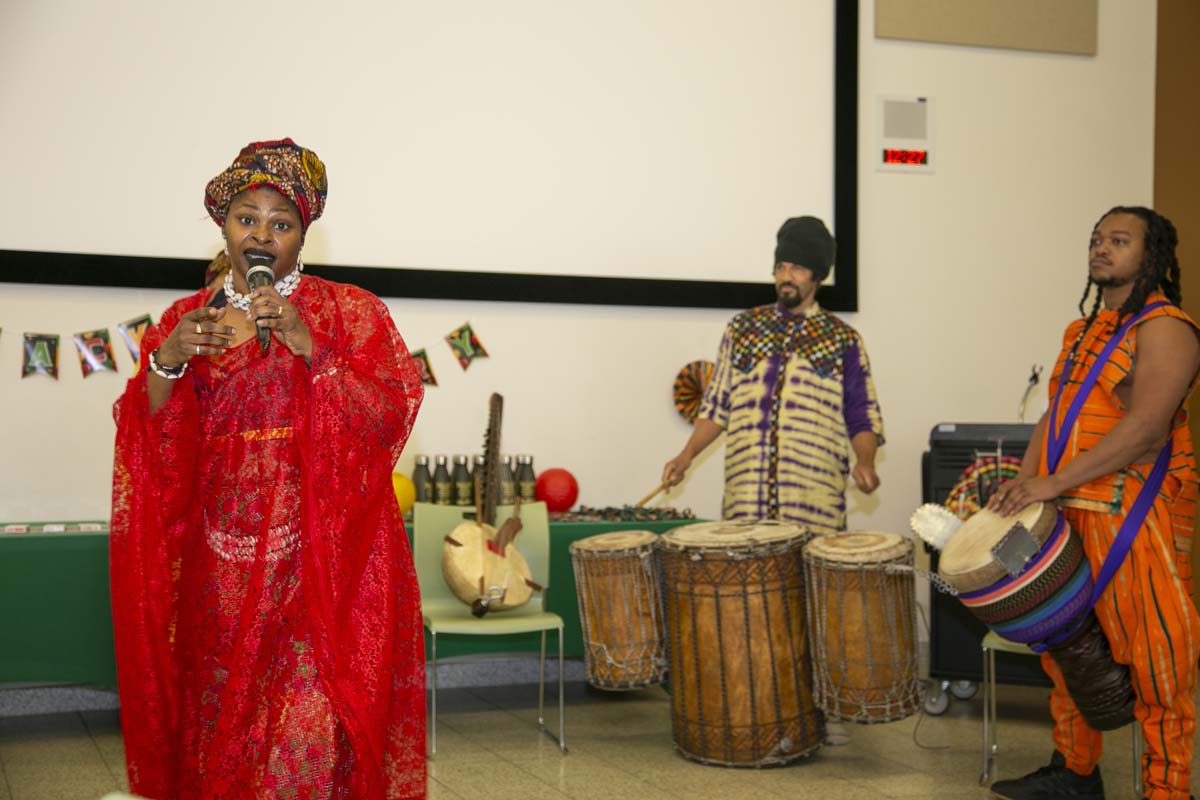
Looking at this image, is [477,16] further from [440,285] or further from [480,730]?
[480,730]

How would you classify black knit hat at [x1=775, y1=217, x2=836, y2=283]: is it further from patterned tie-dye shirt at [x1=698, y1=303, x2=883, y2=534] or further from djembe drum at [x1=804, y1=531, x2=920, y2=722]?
djembe drum at [x1=804, y1=531, x2=920, y2=722]

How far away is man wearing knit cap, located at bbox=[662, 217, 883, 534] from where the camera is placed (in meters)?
4.53

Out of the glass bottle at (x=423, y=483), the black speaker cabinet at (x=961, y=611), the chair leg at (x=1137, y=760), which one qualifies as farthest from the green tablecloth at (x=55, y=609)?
the chair leg at (x=1137, y=760)

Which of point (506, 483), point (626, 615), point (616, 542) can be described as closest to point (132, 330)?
point (506, 483)

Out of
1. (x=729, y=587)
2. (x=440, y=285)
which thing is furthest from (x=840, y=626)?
(x=440, y=285)

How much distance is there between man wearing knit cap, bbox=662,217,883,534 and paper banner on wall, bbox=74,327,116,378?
2.39m

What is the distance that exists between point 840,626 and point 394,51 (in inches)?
129

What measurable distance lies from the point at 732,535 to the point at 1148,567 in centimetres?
132

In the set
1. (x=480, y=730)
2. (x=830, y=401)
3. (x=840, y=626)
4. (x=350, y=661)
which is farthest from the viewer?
(x=480, y=730)

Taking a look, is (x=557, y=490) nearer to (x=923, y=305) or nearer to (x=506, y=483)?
(x=506, y=483)

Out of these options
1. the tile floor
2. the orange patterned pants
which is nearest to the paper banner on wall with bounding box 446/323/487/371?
the tile floor

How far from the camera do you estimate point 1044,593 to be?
343cm

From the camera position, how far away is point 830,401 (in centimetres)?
459

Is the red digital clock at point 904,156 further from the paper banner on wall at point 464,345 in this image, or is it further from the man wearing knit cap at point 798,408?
the paper banner on wall at point 464,345
